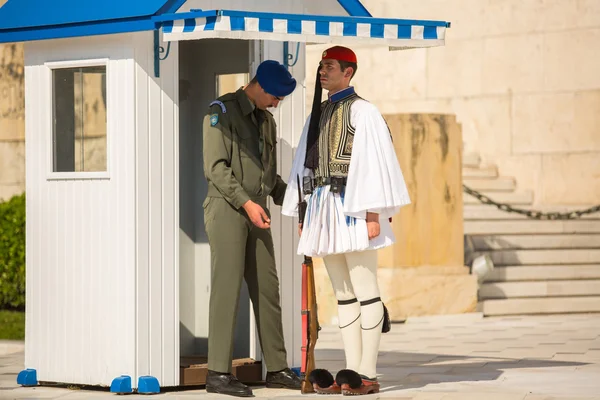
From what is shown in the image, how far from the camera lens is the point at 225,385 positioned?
8078 mm

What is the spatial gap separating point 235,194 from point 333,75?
91cm

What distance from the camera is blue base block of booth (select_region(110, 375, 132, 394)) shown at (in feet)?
26.5

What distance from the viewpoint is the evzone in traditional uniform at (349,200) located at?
7816 millimetres

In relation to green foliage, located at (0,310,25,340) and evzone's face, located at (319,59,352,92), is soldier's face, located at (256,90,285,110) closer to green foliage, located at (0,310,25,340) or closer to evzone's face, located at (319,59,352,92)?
evzone's face, located at (319,59,352,92)

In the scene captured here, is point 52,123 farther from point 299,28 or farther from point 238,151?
point 299,28

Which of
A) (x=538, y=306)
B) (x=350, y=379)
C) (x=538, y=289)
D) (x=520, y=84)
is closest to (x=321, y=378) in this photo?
(x=350, y=379)

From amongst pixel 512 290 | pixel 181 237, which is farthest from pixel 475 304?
pixel 181 237

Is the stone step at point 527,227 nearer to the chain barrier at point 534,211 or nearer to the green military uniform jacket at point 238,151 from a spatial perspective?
the chain barrier at point 534,211

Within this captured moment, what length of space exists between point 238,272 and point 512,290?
639 cm

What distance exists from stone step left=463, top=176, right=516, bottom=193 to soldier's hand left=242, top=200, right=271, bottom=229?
8.77 meters

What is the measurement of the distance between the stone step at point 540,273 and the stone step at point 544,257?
14cm

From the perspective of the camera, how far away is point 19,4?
871cm

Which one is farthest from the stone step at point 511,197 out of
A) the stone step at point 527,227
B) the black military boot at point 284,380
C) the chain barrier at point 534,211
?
the black military boot at point 284,380

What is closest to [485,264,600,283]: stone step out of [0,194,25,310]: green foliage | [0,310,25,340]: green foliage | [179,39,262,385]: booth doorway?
[0,310,25,340]: green foliage
